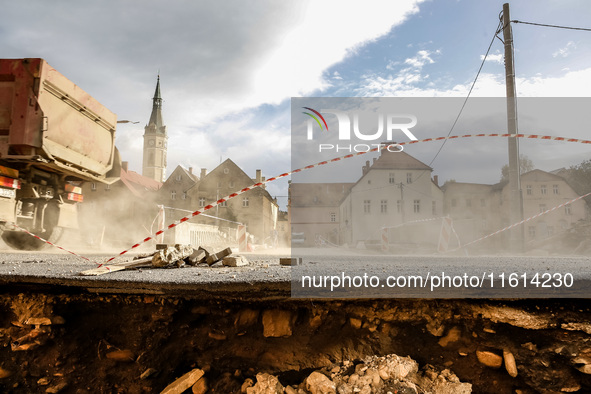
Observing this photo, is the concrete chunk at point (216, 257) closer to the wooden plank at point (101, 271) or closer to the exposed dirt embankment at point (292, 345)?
the wooden plank at point (101, 271)

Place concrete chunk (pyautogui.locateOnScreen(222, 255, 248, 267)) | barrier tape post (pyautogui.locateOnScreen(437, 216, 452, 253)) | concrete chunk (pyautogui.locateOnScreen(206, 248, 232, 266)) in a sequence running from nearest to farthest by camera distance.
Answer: concrete chunk (pyautogui.locateOnScreen(222, 255, 248, 267)) < concrete chunk (pyautogui.locateOnScreen(206, 248, 232, 266)) < barrier tape post (pyautogui.locateOnScreen(437, 216, 452, 253))

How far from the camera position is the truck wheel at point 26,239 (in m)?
8.11

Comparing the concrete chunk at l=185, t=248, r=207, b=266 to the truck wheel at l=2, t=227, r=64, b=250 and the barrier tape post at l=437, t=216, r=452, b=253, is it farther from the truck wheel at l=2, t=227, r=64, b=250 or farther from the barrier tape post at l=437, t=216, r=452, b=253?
the barrier tape post at l=437, t=216, r=452, b=253

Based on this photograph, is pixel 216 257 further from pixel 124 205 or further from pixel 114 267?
pixel 124 205

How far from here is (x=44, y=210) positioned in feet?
26.2

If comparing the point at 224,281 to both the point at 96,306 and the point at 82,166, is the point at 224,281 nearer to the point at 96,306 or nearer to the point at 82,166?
the point at 96,306

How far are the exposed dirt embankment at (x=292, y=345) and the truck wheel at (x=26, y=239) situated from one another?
20.9 ft

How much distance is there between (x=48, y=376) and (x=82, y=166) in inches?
261

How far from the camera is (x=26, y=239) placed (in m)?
8.25


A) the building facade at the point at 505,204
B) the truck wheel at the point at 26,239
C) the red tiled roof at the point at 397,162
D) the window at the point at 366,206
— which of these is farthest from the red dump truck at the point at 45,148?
the building facade at the point at 505,204

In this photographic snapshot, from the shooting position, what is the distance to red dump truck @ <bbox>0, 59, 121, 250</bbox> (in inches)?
255

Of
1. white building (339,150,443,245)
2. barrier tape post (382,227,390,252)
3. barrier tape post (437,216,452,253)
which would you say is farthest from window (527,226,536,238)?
barrier tape post (437,216,452,253)

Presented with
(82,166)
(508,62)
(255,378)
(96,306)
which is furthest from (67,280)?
(508,62)

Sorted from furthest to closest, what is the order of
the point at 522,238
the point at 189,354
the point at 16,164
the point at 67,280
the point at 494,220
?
1. the point at 494,220
2. the point at 522,238
3. the point at 16,164
4. the point at 67,280
5. the point at 189,354
